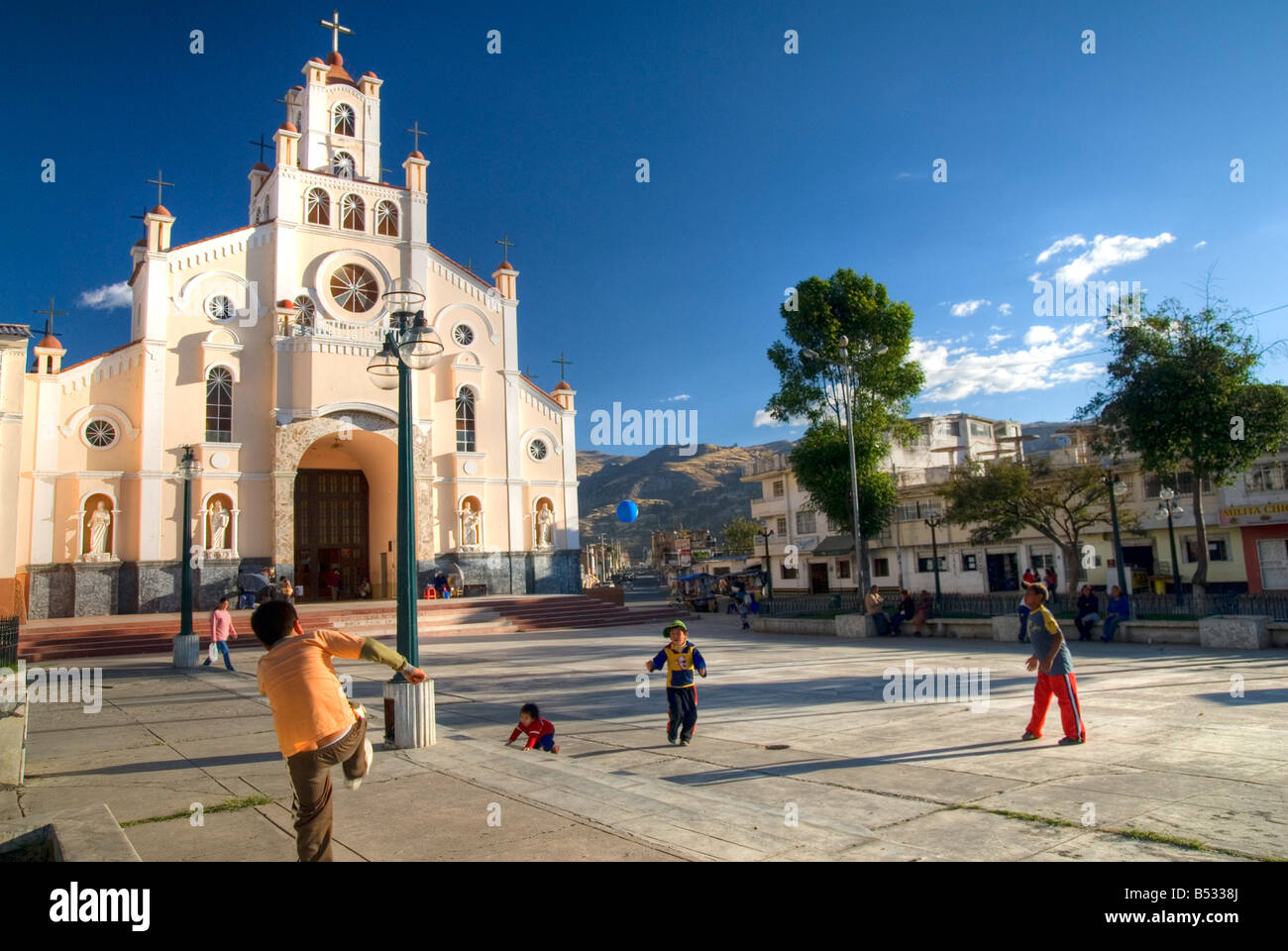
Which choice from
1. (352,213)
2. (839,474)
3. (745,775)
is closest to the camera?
(745,775)

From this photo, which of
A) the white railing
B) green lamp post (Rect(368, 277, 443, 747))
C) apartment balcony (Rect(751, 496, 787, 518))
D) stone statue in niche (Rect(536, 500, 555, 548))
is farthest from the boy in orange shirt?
apartment balcony (Rect(751, 496, 787, 518))

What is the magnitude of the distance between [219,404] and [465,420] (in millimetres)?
9226

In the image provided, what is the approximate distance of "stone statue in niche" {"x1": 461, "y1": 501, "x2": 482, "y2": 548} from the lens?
107 feet

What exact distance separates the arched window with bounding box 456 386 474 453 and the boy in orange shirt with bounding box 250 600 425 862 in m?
29.8

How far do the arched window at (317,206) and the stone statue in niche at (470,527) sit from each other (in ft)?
42.8

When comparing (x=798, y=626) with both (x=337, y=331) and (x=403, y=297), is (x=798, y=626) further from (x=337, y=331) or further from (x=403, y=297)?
(x=337, y=331)

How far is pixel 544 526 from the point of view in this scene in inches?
1373

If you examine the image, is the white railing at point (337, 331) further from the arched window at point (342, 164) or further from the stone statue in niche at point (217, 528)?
the arched window at point (342, 164)

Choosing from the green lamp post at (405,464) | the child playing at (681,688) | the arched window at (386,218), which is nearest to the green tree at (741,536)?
the arched window at (386,218)

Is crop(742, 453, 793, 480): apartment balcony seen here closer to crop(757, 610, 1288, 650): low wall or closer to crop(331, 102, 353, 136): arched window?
crop(757, 610, 1288, 650): low wall

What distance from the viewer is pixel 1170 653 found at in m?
14.3

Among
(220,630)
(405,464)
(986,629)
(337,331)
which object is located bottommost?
(986,629)

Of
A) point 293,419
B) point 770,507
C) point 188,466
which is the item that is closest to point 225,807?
point 188,466

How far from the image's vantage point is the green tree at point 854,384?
90.9 ft
